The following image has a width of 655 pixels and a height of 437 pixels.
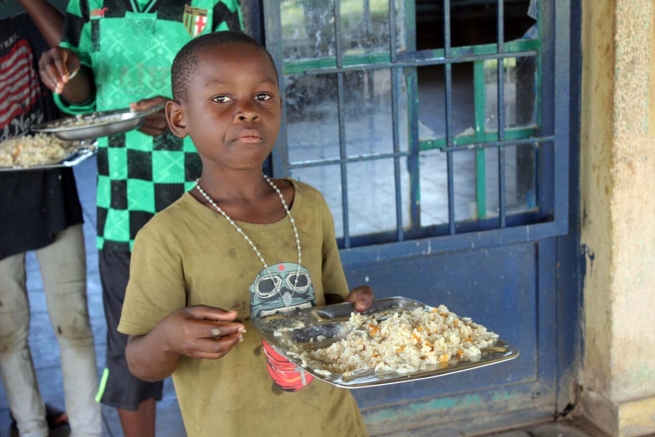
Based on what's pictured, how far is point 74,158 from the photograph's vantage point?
109 inches

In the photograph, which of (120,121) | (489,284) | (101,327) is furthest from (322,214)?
(101,327)

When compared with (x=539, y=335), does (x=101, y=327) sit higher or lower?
lower

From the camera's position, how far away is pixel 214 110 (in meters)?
1.62

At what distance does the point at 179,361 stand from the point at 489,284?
1.69m

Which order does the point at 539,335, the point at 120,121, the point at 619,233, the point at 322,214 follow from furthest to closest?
1. the point at 539,335
2. the point at 619,233
3. the point at 120,121
4. the point at 322,214

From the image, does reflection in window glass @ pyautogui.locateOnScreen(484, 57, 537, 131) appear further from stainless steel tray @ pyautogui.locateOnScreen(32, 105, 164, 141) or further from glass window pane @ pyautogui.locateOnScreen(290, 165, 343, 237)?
stainless steel tray @ pyautogui.locateOnScreen(32, 105, 164, 141)

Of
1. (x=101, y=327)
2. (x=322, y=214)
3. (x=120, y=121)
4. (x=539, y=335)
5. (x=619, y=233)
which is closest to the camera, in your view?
(x=322, y=214)

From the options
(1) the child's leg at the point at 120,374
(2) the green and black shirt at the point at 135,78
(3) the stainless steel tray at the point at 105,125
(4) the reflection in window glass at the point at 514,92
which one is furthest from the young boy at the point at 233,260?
(4) the reflection in window glass at the point at 514,92

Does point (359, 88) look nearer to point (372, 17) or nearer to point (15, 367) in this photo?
point (372, 17)

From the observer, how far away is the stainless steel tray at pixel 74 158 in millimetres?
2609

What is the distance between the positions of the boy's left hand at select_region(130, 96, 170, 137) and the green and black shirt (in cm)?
7

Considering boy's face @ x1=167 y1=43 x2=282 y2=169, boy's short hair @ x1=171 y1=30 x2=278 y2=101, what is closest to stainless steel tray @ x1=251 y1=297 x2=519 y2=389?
boy's face @ x1=167 y1=43 x2=282 y2=169

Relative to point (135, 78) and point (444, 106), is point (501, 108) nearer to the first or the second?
point (444, 106)

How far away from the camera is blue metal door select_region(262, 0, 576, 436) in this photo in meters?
2.80
